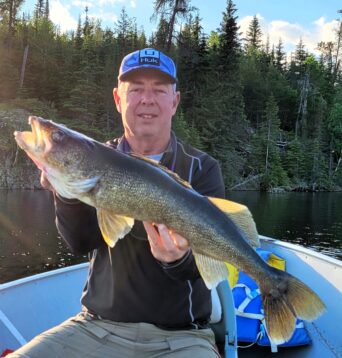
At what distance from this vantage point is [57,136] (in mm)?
2385

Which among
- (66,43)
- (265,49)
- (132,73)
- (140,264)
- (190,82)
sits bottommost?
(140,264)

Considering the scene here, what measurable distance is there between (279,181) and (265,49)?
4096 cm

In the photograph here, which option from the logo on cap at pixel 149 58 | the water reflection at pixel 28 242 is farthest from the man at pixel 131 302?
the water reflection at pixel 28 242

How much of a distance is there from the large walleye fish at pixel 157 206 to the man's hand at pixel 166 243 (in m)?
0.05

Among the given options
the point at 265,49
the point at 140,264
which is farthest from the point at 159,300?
the point at 265,49

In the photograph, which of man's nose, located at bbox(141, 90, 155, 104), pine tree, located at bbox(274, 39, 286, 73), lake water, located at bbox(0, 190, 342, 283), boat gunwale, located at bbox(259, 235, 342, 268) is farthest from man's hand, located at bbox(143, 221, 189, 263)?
pine tree, located at bbox(274, 39, 286, 73)

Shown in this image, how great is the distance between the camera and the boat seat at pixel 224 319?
12.1 ft

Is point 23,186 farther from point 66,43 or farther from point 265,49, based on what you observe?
point 265,49

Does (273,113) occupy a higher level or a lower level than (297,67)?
lower

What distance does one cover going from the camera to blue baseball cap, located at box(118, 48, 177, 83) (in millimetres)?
3467

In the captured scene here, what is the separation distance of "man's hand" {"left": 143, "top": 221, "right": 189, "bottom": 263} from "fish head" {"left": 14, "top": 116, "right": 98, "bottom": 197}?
0.48 metres

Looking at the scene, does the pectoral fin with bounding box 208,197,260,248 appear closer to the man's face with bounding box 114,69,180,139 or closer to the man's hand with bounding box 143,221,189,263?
the man's hand with bounding box 143,221,189,263

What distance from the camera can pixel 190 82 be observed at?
5003 cm

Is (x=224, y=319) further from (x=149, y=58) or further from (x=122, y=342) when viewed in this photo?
(x=149, y=58)
